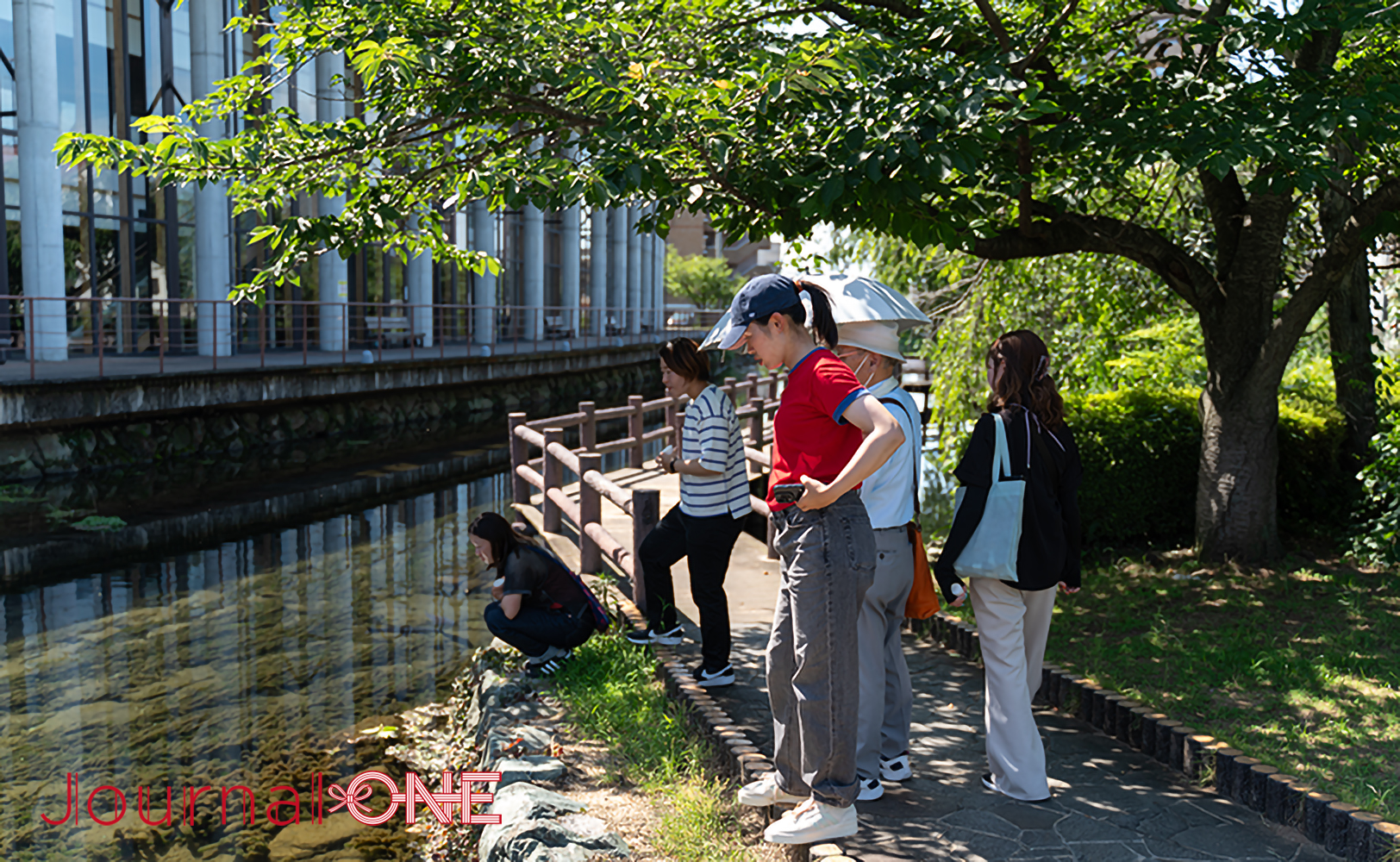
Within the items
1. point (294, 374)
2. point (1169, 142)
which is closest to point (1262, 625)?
point (1169, 142)

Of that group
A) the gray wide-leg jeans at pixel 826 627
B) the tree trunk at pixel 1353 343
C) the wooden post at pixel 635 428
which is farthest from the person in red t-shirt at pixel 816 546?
the wooden post at pixel 635 428

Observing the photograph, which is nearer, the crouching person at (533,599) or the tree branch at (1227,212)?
the crouching person at (533,599)

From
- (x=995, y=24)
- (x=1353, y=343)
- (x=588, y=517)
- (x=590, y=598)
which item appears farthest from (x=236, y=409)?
(x=1353, y=343)

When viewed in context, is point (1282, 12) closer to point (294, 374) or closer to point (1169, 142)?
point (1169, 142)

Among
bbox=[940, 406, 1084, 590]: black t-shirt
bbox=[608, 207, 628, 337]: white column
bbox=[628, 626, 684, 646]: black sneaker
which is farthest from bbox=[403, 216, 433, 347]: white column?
bbox=[940, 406, 1084, 590]: black t-shirt

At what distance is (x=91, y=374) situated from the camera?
14984 millimetres

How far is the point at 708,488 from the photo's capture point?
17.4 ft

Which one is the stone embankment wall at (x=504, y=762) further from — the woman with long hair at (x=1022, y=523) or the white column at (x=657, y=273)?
the white column at (x=657, y=273)

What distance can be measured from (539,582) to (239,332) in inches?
658

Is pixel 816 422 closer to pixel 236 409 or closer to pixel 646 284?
pixel 236 409

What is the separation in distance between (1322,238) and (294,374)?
15.5m

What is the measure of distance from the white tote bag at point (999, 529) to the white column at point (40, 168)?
1746 centimetres

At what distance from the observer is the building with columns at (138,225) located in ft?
57.6

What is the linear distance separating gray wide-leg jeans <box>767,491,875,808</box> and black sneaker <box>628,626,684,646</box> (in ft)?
9.13
